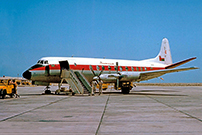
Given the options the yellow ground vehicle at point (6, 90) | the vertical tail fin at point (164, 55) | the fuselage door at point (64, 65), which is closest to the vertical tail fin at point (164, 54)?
the vertical tail fin at point (164, 55)

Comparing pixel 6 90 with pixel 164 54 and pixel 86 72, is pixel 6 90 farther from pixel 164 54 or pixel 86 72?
pixel 164 54

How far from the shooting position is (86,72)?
2627cm

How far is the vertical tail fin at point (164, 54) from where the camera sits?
117 feet

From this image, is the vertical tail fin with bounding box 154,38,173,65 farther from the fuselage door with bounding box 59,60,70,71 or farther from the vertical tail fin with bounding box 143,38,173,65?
the fuselage door with bounding box 59,60,70,71

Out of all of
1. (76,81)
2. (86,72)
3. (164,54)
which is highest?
(164,54)

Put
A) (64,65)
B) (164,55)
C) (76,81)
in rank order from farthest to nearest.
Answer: (164,55), (64,65), (76,81)

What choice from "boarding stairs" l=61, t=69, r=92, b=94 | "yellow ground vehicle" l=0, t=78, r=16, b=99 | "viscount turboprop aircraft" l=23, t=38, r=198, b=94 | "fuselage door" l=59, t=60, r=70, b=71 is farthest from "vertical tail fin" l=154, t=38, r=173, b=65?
"yellow ground vehicle" l=0, t=78, r=16, b=99

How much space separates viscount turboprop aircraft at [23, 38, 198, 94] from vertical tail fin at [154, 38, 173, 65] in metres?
4.33

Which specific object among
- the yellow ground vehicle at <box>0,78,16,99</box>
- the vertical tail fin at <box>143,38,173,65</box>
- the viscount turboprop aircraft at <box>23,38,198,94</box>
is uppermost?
the vertical tail fin at <box>143,38,173,65</box>

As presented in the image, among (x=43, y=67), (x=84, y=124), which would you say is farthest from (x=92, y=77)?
(x=84, y=124)

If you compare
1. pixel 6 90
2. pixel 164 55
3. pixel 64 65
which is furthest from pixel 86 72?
pixel 164 55

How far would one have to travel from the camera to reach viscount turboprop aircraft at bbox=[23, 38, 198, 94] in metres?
23.5

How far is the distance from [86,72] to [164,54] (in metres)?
15.2

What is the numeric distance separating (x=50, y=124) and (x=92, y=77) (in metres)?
19.1
